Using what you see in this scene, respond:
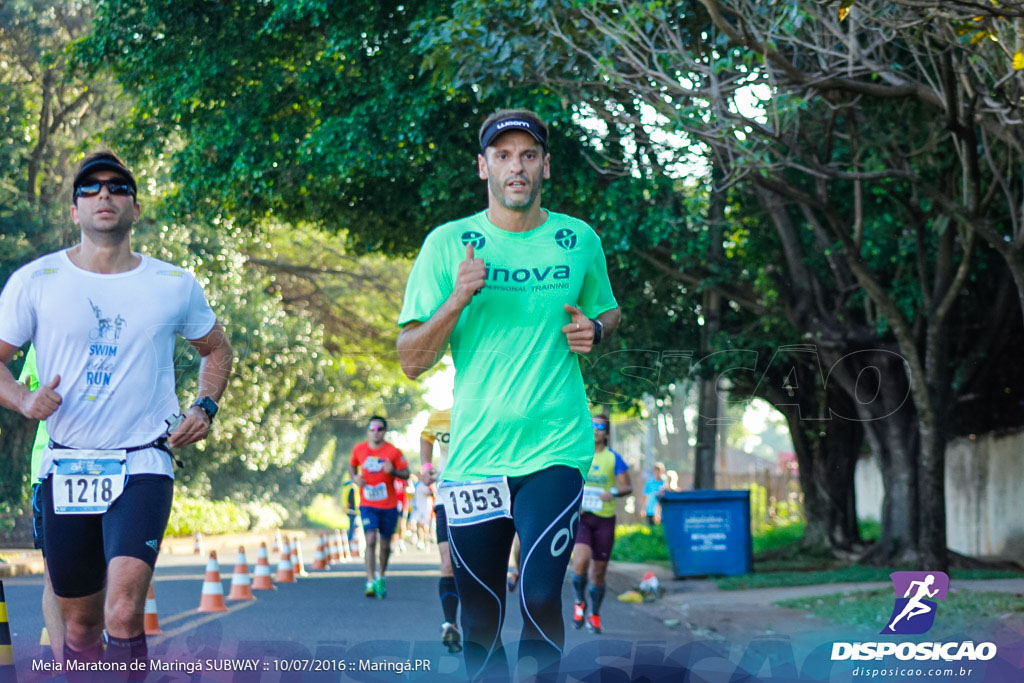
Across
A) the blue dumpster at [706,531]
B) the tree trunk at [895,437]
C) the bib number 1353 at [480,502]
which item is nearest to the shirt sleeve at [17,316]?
the bib number 1353 at [480,502]

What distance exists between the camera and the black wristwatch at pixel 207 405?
5102 mm

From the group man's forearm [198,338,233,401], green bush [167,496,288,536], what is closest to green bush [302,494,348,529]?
green bush [167,496,288,536]

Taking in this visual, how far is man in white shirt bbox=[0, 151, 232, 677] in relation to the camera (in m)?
4.77

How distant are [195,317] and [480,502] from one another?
159 centimetres

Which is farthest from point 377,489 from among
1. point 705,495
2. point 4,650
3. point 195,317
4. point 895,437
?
point 4,650

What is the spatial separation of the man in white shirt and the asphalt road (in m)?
1.10

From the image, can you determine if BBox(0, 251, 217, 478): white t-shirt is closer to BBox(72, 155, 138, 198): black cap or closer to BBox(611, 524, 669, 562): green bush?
BBox(72, 155, 138, 198): black cap

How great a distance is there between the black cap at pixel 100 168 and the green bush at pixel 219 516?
21.0 m

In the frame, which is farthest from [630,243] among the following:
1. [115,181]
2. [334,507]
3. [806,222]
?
[334,507]

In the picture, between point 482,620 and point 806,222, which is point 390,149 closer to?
point 806,222

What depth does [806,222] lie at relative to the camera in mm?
16891

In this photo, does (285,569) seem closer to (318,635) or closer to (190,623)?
(190,623)

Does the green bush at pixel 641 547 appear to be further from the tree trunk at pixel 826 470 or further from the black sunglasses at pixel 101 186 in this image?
the black sunglasses at pixel 101 186

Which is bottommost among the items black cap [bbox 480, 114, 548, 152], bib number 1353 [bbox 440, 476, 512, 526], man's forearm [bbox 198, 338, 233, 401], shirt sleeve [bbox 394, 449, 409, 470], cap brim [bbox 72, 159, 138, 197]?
bib number 1353 [bbox 440, 476, 512, 526]
